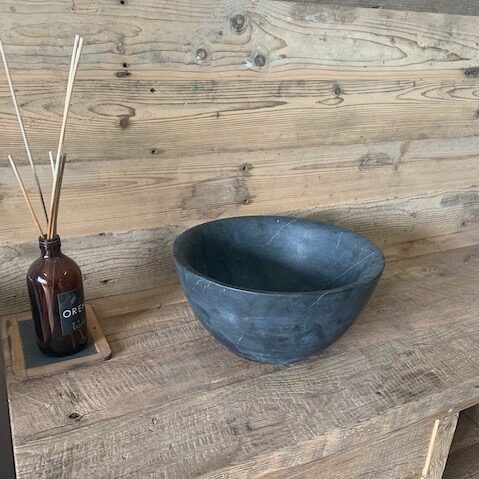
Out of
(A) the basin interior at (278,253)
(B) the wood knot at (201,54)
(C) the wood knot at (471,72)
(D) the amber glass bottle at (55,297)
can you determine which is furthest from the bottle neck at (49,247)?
(C) the wood knot at (471,72)

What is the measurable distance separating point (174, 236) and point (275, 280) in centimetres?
19

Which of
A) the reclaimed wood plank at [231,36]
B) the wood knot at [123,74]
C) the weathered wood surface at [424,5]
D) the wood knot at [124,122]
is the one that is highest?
the weathered wood surface at [424,5]

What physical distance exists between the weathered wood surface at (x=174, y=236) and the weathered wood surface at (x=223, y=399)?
0.07 metres

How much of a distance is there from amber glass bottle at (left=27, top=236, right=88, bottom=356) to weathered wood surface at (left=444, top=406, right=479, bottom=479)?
2.74ft

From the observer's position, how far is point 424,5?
3.18 feet

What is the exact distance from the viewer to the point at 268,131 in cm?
94

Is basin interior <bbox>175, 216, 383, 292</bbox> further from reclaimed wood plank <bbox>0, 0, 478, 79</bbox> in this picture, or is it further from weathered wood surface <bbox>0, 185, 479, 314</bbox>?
reclaimed wood plank <bbox>0, 0, 478, 79</bbox>

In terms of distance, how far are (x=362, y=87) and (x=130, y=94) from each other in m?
0.43

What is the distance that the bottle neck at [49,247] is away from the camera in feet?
2.35

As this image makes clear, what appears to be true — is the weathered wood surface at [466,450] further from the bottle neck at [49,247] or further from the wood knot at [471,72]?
the bottle neck at [49,247]

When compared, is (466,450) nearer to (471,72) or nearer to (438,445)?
(438,445)

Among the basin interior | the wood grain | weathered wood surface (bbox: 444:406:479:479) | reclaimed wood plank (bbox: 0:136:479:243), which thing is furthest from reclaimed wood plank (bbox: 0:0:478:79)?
weathered wood surface (bbox: 444:406:479:479)

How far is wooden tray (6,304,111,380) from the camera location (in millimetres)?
737

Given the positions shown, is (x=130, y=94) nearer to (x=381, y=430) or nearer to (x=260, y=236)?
(x=260, y=236)
